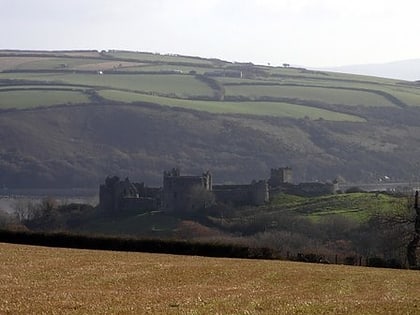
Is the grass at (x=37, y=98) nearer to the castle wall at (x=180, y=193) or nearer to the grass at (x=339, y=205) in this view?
the castle wall at (x=180, y=193)

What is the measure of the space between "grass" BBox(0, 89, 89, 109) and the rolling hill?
0.19 meters

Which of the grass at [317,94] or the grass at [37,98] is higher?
the grass at [317,94]

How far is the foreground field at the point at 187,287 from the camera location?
824 inches

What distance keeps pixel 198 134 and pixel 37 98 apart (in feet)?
91.5

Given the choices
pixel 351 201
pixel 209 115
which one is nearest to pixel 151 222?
pixel 351 201

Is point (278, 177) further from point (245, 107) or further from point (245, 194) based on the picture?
point (245, 107)

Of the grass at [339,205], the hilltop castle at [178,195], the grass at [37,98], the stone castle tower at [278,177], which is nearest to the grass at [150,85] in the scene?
the grass at [37,98]

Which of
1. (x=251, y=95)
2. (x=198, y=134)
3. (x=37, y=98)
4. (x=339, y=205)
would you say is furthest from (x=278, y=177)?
(x=251, y=95)

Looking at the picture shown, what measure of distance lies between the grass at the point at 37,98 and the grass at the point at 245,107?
4.84 meters

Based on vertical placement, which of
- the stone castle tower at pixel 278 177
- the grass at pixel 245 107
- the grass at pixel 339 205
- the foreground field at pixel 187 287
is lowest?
the grass at pixel 339 205

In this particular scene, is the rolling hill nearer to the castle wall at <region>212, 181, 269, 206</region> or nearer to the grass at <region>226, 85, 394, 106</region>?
the grass at <region>226, 85, 394, 106</region>

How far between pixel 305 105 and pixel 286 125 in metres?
10.2

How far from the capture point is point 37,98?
563ft

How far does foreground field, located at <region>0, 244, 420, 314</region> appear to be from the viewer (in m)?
20.9
